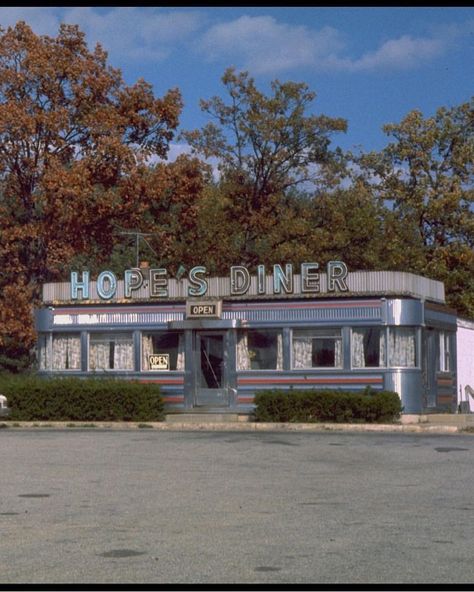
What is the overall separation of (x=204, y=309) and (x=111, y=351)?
11.5 feet

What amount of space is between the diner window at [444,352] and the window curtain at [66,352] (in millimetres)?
11314

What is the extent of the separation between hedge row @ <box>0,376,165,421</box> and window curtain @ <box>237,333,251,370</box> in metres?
2.81

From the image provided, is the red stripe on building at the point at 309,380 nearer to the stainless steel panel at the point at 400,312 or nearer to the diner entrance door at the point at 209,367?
the diner entrance door at the point at 209,367

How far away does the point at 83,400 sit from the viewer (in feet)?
109

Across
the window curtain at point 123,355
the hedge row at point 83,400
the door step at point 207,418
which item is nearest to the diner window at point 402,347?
the door step at point 207,418

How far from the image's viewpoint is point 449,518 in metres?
12.9

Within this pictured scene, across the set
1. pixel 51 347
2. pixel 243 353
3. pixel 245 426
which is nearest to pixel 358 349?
pixel 243 353

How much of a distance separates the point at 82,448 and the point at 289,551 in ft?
42.6

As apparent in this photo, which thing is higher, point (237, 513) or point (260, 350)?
point (260, 350)

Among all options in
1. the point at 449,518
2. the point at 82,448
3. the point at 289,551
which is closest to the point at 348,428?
the point at 82,448

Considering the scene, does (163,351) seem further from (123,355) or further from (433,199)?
(433,199)

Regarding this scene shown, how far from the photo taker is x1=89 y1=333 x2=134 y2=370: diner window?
3625 cm

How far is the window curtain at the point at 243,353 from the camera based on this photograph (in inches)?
1379

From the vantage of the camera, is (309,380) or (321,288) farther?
(321,288)
